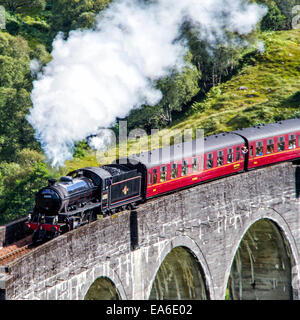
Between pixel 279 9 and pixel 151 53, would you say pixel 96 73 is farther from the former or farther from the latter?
pixel 279 9

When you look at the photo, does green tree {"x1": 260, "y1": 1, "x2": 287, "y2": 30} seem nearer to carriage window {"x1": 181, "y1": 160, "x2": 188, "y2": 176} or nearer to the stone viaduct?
the stone viaduct

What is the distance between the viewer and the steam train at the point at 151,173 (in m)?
26.6

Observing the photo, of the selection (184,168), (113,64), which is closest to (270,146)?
(184,168)

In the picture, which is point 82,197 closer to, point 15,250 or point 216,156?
point 15,250

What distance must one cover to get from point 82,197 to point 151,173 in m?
4.68

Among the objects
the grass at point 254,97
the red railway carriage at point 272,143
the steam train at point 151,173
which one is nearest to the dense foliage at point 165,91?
the grass at point 254,97

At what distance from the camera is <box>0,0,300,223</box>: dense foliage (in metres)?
60.0

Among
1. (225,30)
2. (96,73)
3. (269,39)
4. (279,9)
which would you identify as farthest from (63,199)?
(279,9)

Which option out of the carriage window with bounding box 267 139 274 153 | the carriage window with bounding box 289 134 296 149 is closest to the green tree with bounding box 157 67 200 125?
the carriage window with bounding box 289 134 296 149

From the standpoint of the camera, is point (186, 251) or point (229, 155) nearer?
point (186, 251)

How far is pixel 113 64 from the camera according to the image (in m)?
40.7

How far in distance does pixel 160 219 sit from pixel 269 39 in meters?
57.4

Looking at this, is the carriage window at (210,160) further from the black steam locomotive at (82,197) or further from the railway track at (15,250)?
the railway track at (15,250)

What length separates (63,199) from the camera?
2630 centimetres
